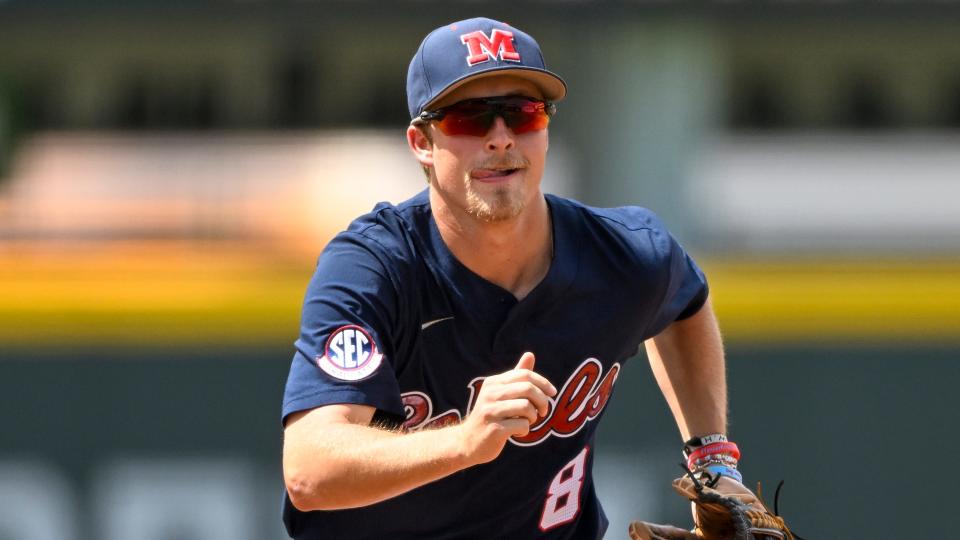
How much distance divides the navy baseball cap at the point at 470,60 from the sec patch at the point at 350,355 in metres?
0.60

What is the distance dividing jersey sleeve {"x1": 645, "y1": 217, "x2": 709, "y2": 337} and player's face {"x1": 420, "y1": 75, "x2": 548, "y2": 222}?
47 cm

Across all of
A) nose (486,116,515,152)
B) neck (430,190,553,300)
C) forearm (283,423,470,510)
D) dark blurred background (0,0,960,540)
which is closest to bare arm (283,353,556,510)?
forearm (283,423,470,510)

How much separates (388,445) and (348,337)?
31 centimetres

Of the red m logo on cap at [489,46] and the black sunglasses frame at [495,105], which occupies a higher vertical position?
the red m logo on cap at [489,46]

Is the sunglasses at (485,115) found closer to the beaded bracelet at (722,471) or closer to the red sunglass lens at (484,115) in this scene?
the red sunglass lens at (484,115)

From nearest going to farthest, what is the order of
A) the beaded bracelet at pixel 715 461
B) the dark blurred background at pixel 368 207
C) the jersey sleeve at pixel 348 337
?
the jersey sleeve at pixel 348 337, the beaded bracelet at pixel 715 461, the dark blurred background at pixel 368 207

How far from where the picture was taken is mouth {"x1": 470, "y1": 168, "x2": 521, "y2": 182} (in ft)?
11.7

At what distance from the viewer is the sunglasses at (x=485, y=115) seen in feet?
11.7

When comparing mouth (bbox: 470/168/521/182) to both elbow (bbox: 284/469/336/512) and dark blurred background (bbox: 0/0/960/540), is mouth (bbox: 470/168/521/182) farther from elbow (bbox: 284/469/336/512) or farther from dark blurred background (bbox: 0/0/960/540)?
dark blurred background (bbox: 0/0/960/540)

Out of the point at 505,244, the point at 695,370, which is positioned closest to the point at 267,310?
the point at 695,370

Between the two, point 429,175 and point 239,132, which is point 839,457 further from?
point 239,132

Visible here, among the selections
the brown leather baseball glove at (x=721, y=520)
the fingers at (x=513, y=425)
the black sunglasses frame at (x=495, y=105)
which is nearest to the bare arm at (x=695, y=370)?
the brown leather baseball glove at (x=721, y=520)

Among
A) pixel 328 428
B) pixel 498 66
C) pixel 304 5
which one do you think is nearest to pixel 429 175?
pixel 498 66

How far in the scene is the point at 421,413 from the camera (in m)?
3.68
